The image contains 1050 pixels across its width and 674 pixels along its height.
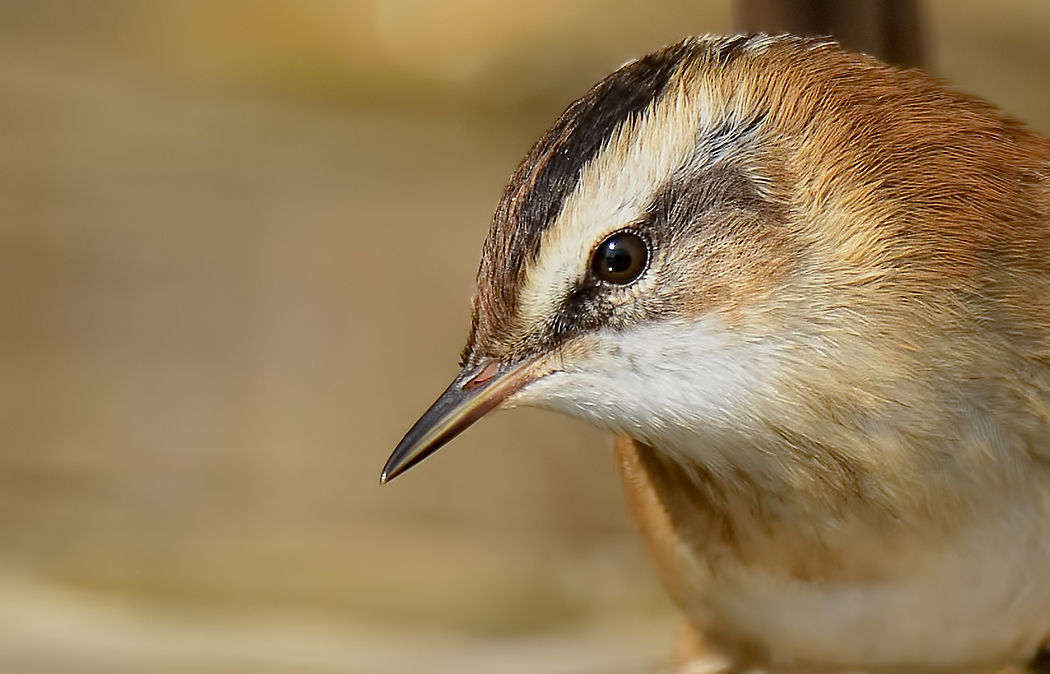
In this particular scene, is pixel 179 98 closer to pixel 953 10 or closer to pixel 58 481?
pixel 58 481

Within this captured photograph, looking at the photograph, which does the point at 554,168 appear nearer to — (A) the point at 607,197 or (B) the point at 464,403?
(A) the point at 607,197

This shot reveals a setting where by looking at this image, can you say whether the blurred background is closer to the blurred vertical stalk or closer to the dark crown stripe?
the blurred vertical stalk

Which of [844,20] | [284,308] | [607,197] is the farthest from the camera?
[284,308]

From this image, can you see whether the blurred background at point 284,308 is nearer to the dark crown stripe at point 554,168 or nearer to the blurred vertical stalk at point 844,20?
the blurred vertical stalk at point 844,20

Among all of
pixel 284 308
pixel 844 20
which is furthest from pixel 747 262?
pixel 284 308

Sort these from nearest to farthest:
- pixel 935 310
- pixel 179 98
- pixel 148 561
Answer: pixel 935 310, pixel 148 561, pixel 179 98

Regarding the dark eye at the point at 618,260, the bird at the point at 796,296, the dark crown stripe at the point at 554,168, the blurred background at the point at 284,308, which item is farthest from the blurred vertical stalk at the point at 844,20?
the blurred background at the point at 284,308

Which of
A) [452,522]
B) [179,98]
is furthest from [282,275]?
[452,522]
